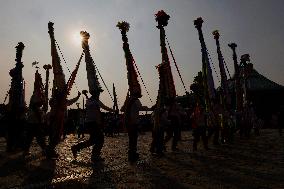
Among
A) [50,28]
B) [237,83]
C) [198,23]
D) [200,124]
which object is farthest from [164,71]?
[237,83]

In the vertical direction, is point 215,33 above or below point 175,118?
above

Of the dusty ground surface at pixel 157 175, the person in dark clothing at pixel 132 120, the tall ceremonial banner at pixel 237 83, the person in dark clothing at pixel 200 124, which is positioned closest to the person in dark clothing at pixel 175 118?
the person in dark clothing at pixel 200 124

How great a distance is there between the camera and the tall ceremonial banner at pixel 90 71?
10.8 meters

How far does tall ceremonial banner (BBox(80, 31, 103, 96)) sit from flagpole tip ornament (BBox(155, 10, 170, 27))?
10.8 ft

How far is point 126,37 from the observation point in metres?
12.2

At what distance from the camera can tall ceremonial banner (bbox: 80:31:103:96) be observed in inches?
424

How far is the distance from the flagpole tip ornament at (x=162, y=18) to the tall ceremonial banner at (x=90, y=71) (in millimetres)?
3297

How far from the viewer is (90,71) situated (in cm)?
1264

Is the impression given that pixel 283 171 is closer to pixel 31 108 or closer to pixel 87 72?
pixel 87 72

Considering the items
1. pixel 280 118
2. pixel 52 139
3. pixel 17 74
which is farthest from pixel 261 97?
pixel 52 139

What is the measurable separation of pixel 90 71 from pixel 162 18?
424cm

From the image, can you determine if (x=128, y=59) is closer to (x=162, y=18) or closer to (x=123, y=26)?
(x=123, y=26)

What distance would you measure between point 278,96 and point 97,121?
1467 inches

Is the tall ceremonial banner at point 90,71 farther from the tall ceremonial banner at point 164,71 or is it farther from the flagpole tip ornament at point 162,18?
the flagpole tip ornament at point 162,18
